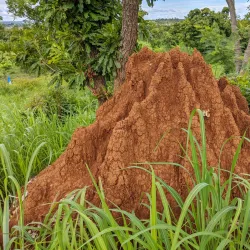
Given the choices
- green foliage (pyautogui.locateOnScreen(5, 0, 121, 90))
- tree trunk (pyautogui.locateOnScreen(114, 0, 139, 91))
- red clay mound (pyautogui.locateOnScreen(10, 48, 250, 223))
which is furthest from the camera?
green foliage (pyautogui.locateOnScreen(5, 0, 121, 90))

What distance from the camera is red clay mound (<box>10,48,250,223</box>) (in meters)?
2.00

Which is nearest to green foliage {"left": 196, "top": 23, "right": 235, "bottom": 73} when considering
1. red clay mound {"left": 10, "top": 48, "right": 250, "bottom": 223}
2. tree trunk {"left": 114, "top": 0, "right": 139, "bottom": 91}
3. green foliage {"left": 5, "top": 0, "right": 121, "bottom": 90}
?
green foliage {"left": 5, "top": 0, "right": 121, "bottom": 90}

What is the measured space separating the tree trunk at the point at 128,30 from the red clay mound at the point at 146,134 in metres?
2.54

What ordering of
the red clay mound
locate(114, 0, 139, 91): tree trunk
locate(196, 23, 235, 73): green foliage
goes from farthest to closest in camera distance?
locate(196, 23, 235, 73): green foliage → locate(114, 0, 139, 91): tree trunk → the red clay mound

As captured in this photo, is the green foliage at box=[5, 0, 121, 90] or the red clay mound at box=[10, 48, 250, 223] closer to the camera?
the red clay mound at box=[10, 48, 250, 223]

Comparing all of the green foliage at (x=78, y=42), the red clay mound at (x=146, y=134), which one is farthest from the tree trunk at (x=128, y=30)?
the red clay mound at (x=146, y=134)

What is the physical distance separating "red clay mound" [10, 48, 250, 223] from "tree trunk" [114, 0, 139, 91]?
2.54 metres

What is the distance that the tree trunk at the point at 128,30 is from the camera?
4.87m

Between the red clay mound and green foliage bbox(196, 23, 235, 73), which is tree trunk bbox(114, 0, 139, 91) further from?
green foliage bbox(196, 23, 235, 73)

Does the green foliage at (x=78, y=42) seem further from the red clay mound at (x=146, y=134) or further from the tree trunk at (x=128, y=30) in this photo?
the red clay mound at (x=146, y=134)

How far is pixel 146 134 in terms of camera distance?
6.88 feet

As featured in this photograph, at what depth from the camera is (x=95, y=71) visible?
5.67m

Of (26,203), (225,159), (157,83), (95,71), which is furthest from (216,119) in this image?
(95,71)

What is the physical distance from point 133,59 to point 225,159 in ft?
2.85
